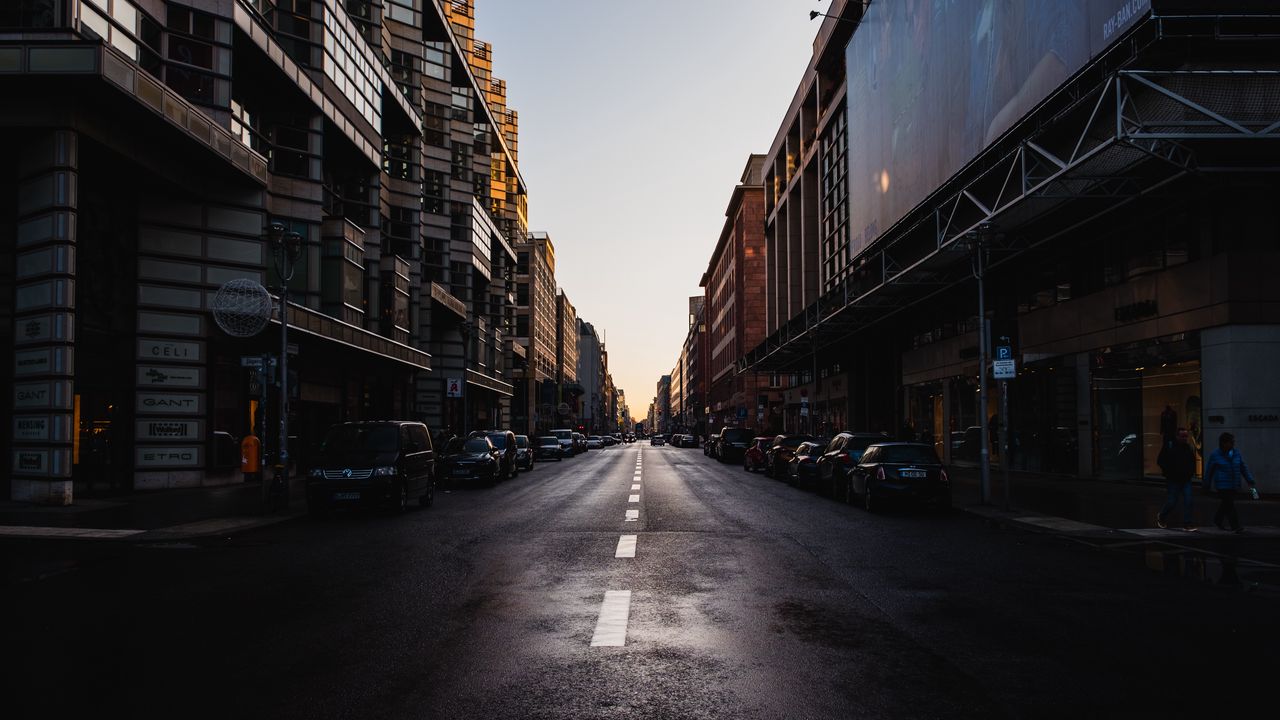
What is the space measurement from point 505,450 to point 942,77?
61.2ft

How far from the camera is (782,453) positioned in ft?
94.4

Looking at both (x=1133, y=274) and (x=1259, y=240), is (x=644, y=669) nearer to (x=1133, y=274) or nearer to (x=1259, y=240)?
(x=1259, y=240)

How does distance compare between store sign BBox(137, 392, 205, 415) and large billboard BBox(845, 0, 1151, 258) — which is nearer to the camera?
large billboard BBox(845, 0, 1151, 258)

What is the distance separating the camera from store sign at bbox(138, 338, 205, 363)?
2236 centimetres

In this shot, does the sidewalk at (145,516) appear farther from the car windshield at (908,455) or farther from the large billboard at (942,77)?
the large billboard at (942,77)

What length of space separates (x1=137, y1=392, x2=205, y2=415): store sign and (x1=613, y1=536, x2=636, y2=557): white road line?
611 inches

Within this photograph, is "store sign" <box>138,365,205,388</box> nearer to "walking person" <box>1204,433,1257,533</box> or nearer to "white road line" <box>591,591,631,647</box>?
"white road line" <box>591,591,631,647</box>

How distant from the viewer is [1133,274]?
2234cm

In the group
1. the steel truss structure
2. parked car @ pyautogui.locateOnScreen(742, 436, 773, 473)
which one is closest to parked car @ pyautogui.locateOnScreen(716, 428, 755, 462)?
parked car @ pyautogui.locateOnScreen(742, 436, 773, 473)

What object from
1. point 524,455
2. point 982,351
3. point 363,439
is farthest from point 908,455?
point 524,455

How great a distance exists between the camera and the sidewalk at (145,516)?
13633 mm

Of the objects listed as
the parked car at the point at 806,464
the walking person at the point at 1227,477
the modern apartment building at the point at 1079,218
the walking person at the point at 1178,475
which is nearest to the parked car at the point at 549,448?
the modern apartment building at the point at 1079,218

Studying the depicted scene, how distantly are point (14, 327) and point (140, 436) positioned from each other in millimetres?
4080

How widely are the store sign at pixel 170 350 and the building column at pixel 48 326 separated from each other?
3.60 meters
